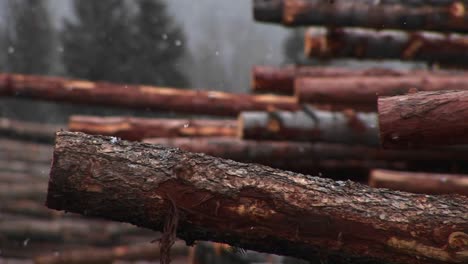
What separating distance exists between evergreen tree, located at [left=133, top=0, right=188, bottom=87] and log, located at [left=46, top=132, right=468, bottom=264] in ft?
69.8

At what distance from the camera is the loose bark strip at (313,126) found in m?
5.30

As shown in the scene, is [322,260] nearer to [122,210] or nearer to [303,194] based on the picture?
[303,194]

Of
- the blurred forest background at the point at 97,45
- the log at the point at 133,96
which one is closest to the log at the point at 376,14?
the log at the point at 133,96

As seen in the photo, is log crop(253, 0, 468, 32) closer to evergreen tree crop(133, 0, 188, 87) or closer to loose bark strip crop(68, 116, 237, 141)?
loose bark strip crop(68, 116, 237, 141)

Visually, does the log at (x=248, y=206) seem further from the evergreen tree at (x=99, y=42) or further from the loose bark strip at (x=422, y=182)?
the evergreen tree at (x=99, y=42)

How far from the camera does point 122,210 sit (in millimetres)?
2246

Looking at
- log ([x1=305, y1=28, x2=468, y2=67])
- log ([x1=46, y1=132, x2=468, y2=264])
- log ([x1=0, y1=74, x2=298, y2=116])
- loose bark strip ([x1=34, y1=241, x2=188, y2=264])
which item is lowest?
Result: loose bark strip ([x1=34, y1=241, x2=188, y2=264])

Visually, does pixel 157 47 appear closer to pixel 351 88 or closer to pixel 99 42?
pixel 99 42

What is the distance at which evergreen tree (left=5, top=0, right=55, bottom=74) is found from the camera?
2981 cm

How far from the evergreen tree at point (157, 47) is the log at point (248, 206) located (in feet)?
69.8

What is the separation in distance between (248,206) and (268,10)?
3973 millimetres

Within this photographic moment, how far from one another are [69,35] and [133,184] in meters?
25.3

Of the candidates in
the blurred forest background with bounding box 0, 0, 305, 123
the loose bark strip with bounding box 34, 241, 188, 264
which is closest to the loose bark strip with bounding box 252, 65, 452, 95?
the loose bark strip with bounding box 34, 241, 188, 264

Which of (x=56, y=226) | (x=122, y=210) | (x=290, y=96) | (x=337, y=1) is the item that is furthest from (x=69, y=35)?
(x=122, y=210)
